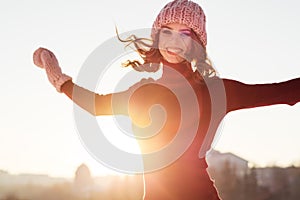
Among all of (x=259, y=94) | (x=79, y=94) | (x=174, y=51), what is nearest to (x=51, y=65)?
(x=79, y=94)

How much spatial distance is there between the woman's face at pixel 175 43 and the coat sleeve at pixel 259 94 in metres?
0.38

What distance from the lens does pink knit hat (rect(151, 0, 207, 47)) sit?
4.53 meters

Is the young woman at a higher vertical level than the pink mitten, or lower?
lower

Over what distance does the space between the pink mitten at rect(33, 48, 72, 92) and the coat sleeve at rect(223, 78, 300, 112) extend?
1.32m

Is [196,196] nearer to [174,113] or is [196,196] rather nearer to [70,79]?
[174,113]

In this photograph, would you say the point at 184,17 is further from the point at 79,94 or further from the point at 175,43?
the point at 79,94

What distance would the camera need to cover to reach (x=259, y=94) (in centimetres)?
397

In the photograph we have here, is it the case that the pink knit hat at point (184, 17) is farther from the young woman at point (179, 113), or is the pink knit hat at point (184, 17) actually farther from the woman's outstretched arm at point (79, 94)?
the woman's outstretched arm at point (79, 94)

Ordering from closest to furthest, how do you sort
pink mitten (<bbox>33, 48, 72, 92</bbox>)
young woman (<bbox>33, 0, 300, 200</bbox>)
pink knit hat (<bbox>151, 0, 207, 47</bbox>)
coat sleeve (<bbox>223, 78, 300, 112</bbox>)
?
coat sleeve (<bbox>223, 78, 300, 112</bbox>) < young woman (<bbox>33, 0, 300, 200</bbox>) < pink knit hat (<bbox>151, 0, 207, 47</bbox>) < pink mitten (<bbox>33, 48, 72, 92</bbox>)

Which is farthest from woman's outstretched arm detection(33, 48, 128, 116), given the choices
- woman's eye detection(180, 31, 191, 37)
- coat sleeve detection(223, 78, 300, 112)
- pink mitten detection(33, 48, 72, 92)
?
coat sleeve detection(223, 78, 300, 112)

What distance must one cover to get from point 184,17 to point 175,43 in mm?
326

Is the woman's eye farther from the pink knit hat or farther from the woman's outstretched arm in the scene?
the woman's outstretched arm

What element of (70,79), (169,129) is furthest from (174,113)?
(70,79)

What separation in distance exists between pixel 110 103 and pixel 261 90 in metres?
1.09
